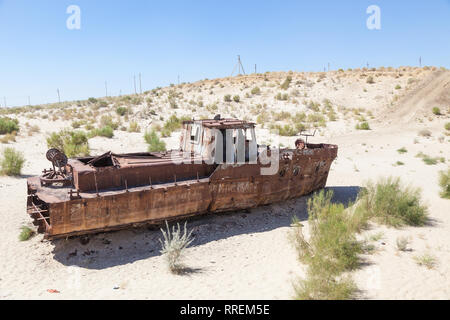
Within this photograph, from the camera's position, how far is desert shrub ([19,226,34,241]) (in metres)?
7.25

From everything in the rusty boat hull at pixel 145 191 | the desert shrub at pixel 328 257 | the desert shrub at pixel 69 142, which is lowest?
the desert shrub at pixel 328 257

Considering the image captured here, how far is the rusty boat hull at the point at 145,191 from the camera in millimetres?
6496

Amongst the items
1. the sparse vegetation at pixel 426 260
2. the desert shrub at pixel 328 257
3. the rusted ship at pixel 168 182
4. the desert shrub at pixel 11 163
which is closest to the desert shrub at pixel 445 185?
the rusted ship at pixel 168 182

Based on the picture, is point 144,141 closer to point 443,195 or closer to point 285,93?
point 443,195

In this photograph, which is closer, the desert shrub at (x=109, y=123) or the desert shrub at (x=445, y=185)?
the desert shrub at (x=445, y=185)

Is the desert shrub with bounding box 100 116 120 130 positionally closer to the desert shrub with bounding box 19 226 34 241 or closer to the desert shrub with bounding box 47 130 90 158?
the desert shrub with bounding box 47 130 90 158

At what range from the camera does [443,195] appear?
1045cm

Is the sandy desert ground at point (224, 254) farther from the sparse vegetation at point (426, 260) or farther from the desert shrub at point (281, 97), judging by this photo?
the desert shrub at point (281, 97)

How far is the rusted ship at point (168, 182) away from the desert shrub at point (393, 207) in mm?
1933

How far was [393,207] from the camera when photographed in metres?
8.37

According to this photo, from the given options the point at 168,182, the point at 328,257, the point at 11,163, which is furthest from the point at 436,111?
the point at 11,163

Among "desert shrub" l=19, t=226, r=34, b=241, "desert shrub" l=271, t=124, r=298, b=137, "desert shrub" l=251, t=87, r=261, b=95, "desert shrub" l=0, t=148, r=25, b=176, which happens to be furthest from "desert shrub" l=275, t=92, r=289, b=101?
"desert shrub" l=19, t=226, r=34, b=241

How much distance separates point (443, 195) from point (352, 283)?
23.1 ft

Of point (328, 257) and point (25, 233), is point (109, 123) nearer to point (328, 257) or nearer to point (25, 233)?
point (25, 233)
